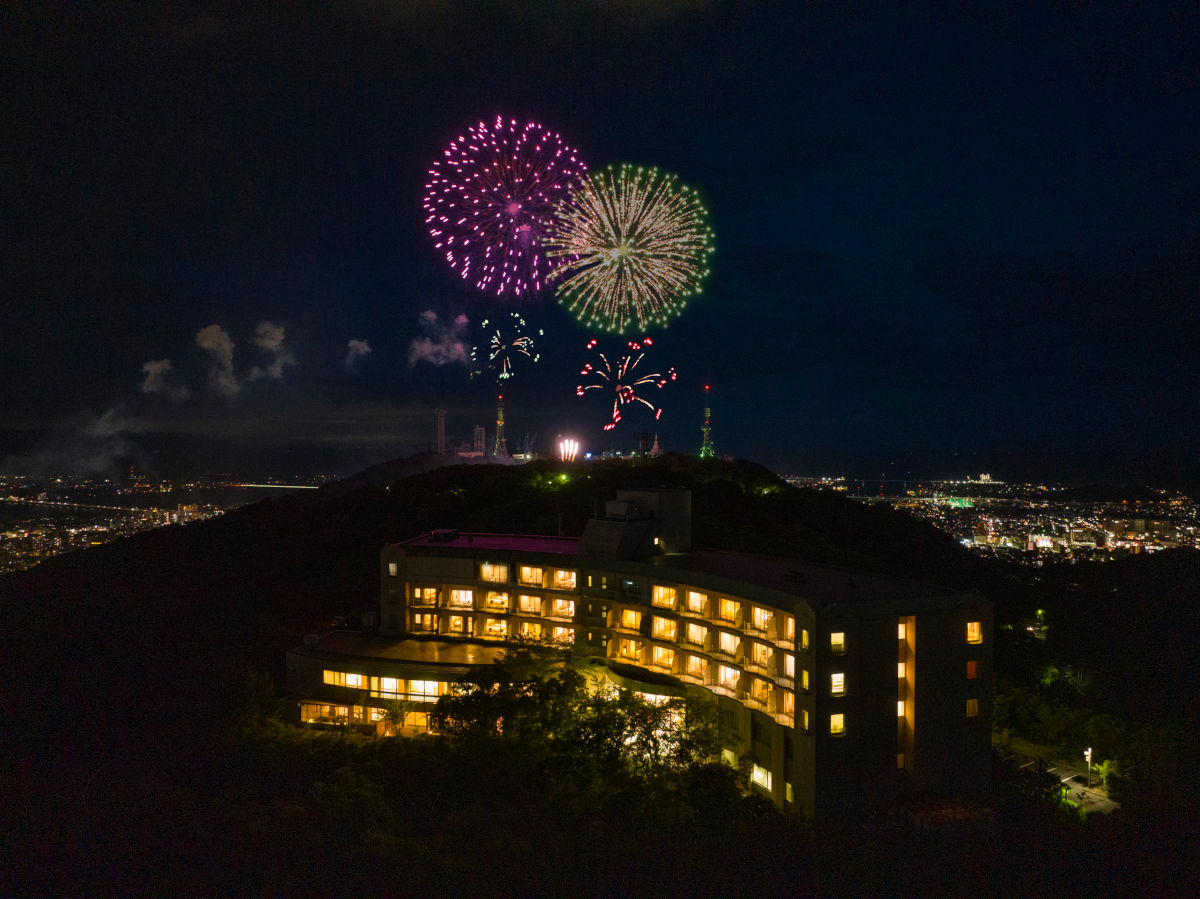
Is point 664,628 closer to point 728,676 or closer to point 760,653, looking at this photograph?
point 728,676

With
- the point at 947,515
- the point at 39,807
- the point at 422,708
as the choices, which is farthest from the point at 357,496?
the point at 947,515

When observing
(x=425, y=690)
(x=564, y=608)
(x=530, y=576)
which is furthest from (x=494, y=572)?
(x=425, y=690)

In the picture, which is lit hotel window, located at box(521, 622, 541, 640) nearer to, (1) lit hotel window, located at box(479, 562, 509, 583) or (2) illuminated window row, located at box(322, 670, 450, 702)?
(1) lit hotel window, located at box(479, 562, 509, 583)

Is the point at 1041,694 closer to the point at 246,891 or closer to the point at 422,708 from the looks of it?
the point at 422,708

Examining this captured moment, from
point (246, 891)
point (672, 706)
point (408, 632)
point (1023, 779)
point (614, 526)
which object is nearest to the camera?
point (246, 891)

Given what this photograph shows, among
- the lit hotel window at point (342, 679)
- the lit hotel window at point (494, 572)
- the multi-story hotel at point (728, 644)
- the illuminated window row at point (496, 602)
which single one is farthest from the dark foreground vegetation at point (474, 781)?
the lit hotel window at point (494, 572)
